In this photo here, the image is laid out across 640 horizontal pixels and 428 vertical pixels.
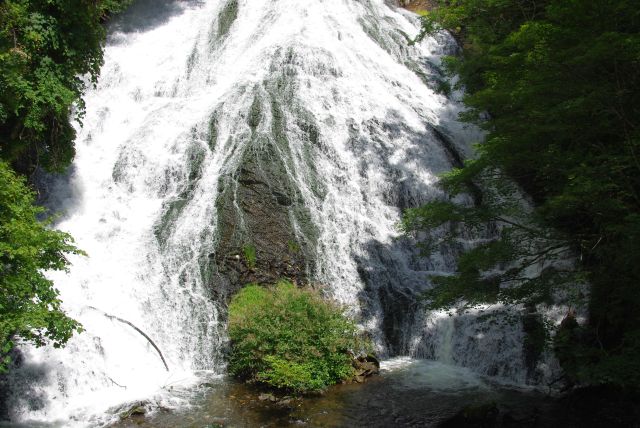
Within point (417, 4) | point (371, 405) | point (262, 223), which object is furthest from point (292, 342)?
point (417, 4)

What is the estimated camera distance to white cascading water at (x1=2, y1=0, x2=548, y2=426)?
11.1 m

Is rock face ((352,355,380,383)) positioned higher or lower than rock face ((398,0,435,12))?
lower

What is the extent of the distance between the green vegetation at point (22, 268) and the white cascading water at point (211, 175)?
2298 millimetres

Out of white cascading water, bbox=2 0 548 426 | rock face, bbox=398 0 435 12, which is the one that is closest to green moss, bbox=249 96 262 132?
white cascading water, bbox=2 0 548 426

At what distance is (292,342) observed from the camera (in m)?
10.4

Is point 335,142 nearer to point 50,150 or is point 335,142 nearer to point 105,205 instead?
point 105,205

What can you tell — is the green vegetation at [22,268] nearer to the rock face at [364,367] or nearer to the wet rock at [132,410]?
the wet rock at [132,410]

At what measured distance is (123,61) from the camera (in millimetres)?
21750

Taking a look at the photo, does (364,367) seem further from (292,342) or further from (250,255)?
(250,255)

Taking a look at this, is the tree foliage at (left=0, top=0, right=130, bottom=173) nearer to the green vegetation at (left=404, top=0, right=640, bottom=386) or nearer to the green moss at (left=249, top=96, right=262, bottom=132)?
the green moss at (left=249, top=96, right=262, bottom=132)

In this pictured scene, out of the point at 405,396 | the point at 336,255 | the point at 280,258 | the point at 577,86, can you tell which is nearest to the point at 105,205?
the point at 280,258

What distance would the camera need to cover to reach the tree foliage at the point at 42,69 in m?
11.5

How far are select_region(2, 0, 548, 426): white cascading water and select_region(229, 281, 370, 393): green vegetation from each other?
40.2 inches

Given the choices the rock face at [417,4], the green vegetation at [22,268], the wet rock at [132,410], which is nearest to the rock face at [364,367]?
the wet rock at [132,410]
